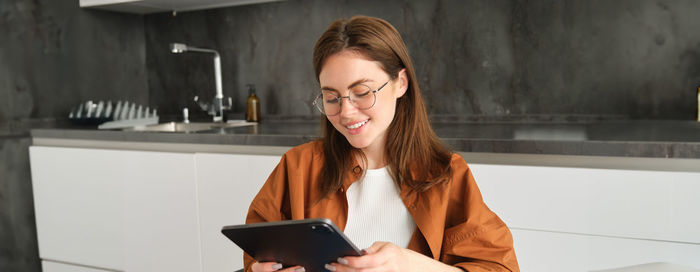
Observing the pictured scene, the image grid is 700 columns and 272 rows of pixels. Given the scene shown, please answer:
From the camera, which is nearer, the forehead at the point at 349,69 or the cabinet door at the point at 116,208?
the forehead at the point at 349,69

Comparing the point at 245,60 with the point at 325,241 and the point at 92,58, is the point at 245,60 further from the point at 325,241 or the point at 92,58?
the point at 325,241

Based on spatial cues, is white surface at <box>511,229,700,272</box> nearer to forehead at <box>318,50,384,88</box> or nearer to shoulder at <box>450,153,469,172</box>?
shoulder at <box>450,153,469,172</box>

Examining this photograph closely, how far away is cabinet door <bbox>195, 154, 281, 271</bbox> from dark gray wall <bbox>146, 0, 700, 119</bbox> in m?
0.72

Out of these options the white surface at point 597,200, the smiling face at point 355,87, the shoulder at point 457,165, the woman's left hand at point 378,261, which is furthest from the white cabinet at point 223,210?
the woman's left hand at point 378,261

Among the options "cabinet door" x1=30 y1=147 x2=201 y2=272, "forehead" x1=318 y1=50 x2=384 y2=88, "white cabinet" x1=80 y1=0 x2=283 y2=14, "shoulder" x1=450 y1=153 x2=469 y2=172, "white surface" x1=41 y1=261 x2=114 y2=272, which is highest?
"white cabinet" x1=80 y1=0 x2=283 y2=14

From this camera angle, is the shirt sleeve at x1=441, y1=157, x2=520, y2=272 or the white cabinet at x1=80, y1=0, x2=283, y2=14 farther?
the white cabinet at x1=80, y1=0, x2=283, y2=14

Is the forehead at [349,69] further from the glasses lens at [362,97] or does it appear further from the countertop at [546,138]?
the countertop at [546,138]

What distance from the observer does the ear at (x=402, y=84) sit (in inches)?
40.9

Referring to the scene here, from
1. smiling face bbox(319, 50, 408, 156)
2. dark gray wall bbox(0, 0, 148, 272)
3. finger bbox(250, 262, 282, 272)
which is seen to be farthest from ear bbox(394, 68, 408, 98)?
dark gray wall bbox(0, 0, 148, 272)

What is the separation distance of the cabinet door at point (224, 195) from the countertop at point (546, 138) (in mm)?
66

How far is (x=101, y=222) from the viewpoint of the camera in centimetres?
205

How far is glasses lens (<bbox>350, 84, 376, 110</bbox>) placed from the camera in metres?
0.98

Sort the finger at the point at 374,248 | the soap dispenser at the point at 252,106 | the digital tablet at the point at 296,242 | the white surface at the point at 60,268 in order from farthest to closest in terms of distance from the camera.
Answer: the soap dispenser at the point at 252,106, the white surface at the point at 60,268, the finger at the point at 374,248, the digital tablet at the point at 296,242

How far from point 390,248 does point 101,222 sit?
1602 millimetres
